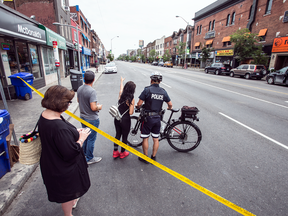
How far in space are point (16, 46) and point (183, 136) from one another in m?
10.1

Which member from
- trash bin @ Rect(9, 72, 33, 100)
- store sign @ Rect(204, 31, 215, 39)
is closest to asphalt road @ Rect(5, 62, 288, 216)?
trash bin @ Rect(9, 72, 33, 100)

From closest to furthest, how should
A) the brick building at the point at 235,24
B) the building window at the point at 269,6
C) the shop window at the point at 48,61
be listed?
1. the shop window at the point at 48,61
2. the brick building at the point at 235,24
3. the building window at the point at 269,6

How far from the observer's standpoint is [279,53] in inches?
835

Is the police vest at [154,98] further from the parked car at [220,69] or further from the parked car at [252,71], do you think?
the parked car at [220,69]

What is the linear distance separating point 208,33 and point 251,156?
40.5 m

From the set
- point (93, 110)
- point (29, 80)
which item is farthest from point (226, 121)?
point (29, 80)

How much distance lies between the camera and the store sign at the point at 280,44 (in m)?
20.5

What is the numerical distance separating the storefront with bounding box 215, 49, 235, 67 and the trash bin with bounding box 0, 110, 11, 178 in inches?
1361

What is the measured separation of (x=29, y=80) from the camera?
792 cm

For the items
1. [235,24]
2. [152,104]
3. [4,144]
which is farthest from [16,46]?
[235,24]

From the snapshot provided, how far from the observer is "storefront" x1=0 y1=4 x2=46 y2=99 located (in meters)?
6.76

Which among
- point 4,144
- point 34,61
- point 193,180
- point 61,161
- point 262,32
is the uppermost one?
point 262,32

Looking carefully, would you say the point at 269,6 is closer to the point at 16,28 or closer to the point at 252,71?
the point at 252,71

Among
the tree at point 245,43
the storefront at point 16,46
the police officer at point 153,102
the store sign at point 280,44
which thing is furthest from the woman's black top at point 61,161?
the store sign at point 280,44
